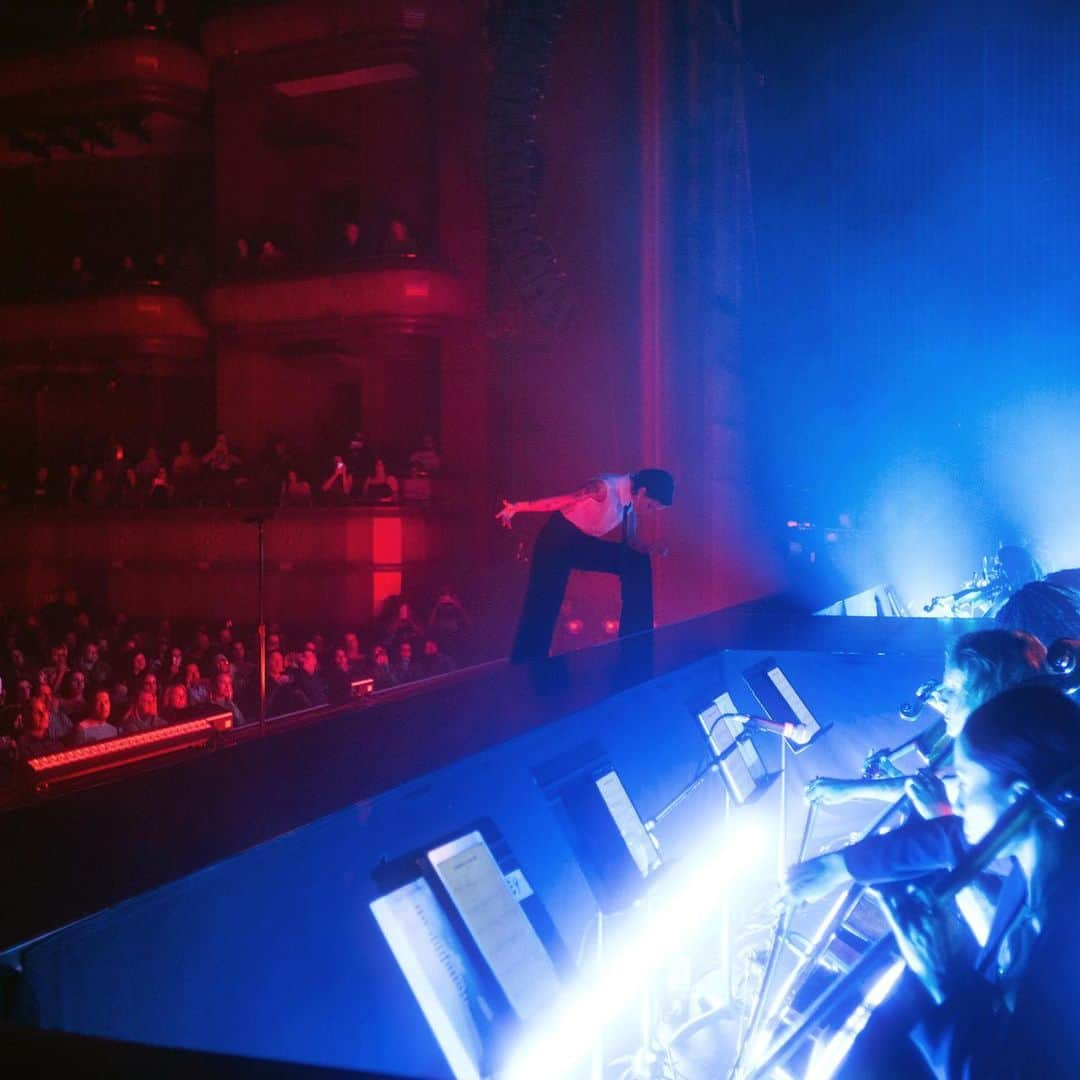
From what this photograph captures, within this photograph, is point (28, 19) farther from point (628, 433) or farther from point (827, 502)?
point (827, 502)

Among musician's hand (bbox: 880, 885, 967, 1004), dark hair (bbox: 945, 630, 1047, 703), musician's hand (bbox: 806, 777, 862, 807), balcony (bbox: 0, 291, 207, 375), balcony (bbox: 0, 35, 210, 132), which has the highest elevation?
balcony (bbox: 0, 35, 210, 132)

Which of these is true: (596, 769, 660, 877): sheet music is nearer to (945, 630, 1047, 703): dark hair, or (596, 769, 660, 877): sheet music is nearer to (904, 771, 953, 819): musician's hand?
(904, 771, 953, 819): musician's hand

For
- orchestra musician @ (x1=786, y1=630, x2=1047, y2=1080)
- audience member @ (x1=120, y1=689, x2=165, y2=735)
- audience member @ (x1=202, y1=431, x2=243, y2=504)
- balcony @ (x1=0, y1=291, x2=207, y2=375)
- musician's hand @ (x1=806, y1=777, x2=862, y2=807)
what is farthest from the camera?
balcony @ (x1=0, y1=291, x2=207, y2=375)

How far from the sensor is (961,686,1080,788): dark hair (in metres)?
1.46

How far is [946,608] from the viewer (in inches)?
299

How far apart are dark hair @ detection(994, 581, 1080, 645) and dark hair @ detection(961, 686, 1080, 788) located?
4.61ft

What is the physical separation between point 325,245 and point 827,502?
24.3ft

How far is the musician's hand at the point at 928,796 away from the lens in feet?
7.72

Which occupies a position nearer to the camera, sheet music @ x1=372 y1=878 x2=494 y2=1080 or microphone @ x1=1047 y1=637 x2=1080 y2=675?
sheet music @ x1=372 y1=878 x2=494 y2=1080

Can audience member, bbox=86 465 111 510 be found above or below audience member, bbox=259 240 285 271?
below

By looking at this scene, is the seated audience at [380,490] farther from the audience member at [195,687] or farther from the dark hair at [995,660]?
the dark hair at [995,660]

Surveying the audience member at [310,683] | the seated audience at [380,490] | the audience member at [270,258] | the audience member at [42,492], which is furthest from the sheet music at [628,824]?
the audience member at [42,492]

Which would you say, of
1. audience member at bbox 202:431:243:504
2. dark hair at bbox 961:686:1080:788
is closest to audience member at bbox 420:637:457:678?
audience member at bbox 202:431:243:504

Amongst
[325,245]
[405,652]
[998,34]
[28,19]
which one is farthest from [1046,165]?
[28,19]
